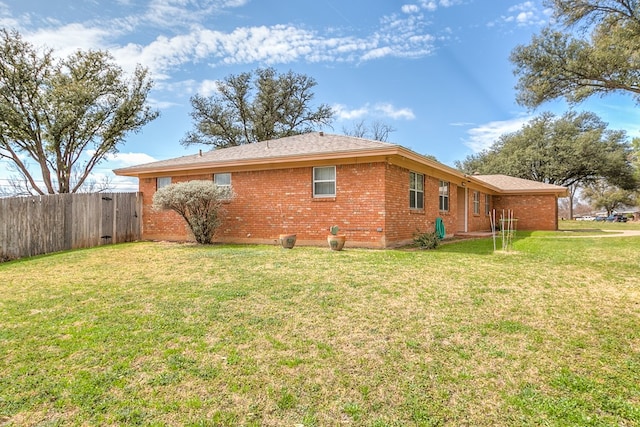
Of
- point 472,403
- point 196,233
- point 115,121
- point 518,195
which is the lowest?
point 472,403

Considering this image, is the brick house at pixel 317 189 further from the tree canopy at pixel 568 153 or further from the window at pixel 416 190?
the tree canopy at pixel 568 153

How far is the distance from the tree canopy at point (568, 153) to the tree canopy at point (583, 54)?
69.3ft

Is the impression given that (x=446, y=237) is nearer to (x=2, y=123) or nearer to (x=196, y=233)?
(x=196, y=233)

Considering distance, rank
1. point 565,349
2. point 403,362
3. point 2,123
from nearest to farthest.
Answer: point 403,362 < point 565,349 < point 2,123

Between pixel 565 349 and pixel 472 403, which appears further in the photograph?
pixel 565 349

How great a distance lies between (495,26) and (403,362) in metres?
13.4

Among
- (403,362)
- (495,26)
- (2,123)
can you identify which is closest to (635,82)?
(495,26)

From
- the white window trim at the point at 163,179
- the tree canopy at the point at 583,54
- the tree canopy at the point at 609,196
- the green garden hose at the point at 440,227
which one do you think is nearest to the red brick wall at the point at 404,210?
the green garden hose at the point at 440,227

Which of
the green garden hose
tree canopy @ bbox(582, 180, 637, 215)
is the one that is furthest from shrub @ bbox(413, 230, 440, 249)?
tree canopy @ bbox(582, 180, 637, 215)

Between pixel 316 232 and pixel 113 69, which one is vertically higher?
pixel 113 69

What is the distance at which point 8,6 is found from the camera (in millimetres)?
14453

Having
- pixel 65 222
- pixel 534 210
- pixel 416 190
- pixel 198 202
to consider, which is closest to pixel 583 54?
pixel 416 190

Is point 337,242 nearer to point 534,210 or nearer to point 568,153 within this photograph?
point 534,210

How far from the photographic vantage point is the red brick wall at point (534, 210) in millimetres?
21625
